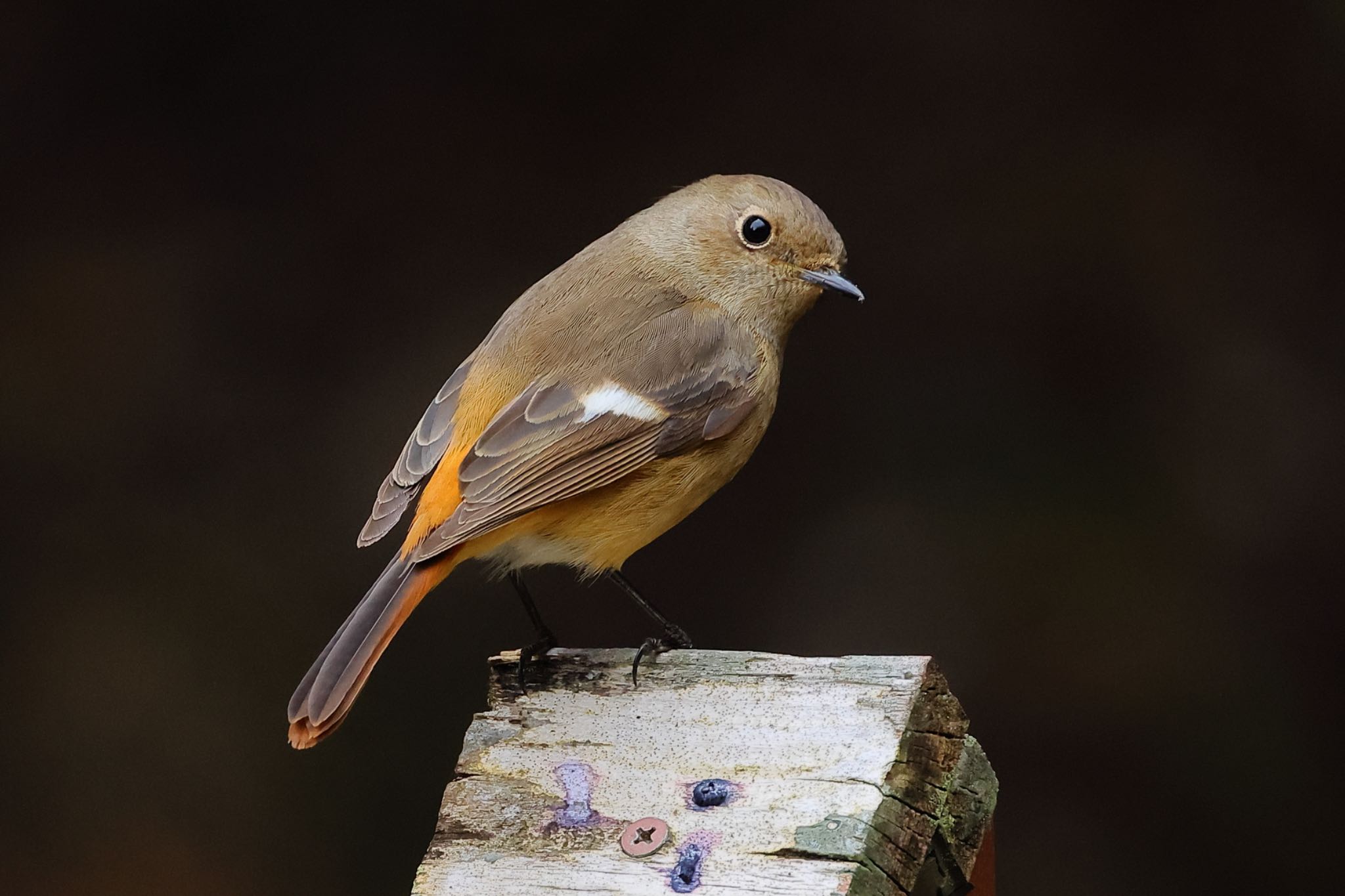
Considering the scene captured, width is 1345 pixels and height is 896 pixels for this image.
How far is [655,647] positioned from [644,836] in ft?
1.23

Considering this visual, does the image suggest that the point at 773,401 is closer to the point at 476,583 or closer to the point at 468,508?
the point at 468,508

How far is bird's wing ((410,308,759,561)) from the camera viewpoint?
2512 mm

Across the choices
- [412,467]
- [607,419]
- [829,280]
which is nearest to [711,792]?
[607,419]

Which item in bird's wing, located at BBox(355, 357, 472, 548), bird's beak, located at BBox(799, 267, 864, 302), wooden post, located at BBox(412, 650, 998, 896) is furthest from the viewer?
bird's beak, located at BBox(799, 267, 864, 302)

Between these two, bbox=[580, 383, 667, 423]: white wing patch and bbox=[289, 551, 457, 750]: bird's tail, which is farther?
bbox=[580, 383, 667, 423]: white wing patch

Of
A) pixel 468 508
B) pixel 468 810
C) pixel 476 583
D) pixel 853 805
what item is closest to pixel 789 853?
pixel 853 805

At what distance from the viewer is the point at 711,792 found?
7.22ft

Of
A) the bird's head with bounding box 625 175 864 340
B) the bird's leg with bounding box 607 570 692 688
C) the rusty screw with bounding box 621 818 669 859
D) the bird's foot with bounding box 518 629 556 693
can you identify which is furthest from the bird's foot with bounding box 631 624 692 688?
the bird's head with bounding box 625 175 864 340

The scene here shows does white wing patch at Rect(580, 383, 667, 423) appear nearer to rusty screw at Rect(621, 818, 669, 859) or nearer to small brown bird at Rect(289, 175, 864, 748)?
small brown bird at Rect(289, 175, 864, 748)

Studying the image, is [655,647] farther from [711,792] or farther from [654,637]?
[711,792]

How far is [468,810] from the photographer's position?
2271 mm

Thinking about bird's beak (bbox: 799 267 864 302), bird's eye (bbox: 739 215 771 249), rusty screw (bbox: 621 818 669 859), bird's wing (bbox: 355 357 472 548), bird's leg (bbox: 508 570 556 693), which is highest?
bird's eye (bbox: 739 215 771 249)

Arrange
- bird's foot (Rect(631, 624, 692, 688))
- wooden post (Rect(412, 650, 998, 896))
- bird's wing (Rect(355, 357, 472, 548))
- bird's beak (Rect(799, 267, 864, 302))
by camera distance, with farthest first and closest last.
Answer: bird's beak (Rect(799, 267, 864, 302)), bird's wing (Rect(355, 357, 472, 548)), bird's foot (Rect(631, 624, 692, 688)), wooden post (Rect(412, 650, 998, 896))

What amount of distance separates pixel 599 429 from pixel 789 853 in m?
0.81
